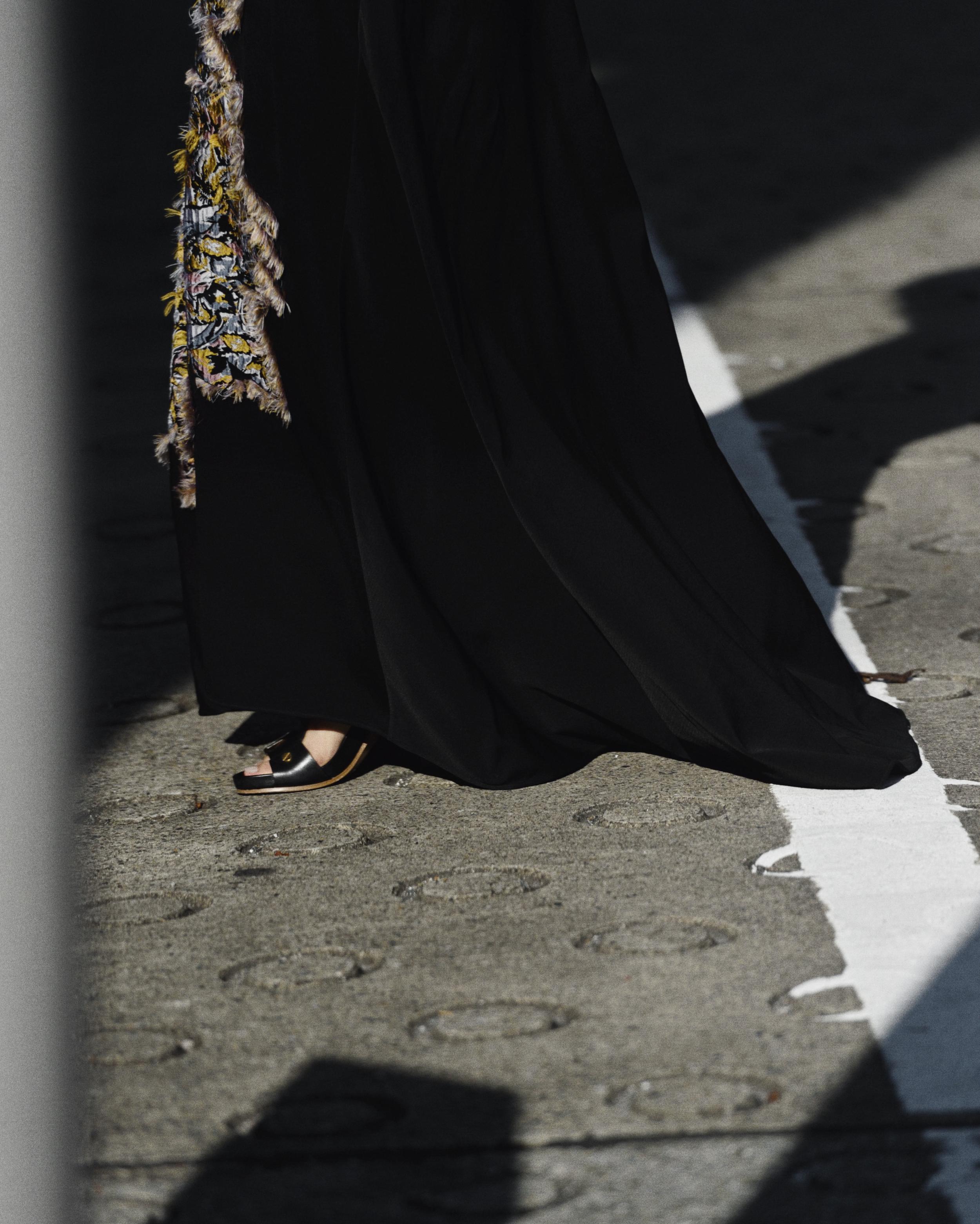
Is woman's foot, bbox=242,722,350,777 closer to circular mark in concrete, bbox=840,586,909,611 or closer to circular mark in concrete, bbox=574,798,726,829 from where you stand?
circular mark in concrete, bbox=574,798,726,829

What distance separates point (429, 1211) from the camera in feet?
6.45

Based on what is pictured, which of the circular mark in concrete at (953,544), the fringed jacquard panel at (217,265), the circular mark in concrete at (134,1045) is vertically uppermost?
the fringed jacquard panel at (217,265)

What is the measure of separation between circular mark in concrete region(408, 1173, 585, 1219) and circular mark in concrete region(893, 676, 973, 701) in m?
1.63

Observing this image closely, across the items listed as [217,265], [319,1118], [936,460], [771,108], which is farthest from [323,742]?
[771,108]

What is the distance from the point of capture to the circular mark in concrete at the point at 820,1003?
230 cm

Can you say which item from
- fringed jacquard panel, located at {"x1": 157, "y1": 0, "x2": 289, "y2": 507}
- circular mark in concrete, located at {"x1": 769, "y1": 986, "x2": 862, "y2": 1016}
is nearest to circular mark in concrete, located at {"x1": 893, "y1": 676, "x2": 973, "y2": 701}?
circular mark in concrete, located at {"x1": 769, "y1": 986, "x2": 862, "y2": 1016}

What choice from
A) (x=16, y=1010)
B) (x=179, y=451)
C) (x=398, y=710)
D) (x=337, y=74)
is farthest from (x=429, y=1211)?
(x=337, y=74)

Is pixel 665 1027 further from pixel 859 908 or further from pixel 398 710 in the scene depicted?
pixel 398 710

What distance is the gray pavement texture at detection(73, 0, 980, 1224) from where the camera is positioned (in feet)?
6.61

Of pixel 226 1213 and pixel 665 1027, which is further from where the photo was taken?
pixel 665 1027

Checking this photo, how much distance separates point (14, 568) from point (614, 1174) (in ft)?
7.34

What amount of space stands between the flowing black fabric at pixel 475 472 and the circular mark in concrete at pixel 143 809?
0.20 m

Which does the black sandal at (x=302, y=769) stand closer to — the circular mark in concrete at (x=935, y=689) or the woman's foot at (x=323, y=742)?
the woman's foot at (x=323, y=742)

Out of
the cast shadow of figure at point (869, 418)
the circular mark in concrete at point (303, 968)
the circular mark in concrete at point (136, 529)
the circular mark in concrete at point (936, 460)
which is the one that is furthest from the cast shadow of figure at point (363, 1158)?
the circular mark in concrete at point (936, 460)
